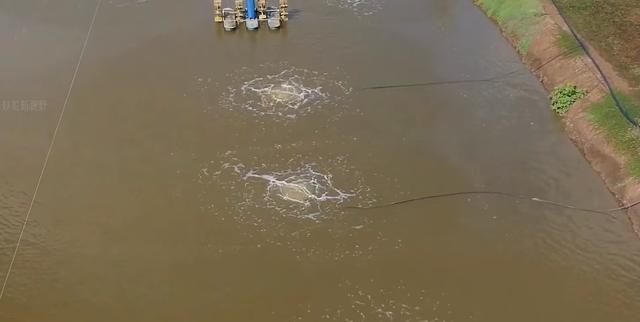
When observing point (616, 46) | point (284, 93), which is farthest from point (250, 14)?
point (616, 46)

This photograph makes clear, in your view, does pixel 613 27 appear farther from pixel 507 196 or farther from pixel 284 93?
pixel 284 93

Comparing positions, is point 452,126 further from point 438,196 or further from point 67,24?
point 67,24

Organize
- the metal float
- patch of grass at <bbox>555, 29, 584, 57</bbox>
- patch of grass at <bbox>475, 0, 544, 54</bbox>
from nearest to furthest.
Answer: patch of grass at <bbox>555, 29, 584, 57</bbox> → patch of grass at <bbox>475, 0, 544, 54</bbox> → the metal float

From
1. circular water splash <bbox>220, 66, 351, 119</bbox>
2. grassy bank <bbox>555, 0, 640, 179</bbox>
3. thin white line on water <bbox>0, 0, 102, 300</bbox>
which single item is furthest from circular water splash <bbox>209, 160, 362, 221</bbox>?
grassy bank <bbox>555, 0, 640, 179</bbox>

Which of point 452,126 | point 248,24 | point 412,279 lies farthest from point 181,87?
point 412,279

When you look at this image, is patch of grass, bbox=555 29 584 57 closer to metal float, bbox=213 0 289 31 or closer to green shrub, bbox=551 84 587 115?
green shrub, bbox=551 84 587 115

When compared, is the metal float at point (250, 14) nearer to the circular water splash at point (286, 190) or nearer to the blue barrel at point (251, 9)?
the blue barrel at point (251, 9)
